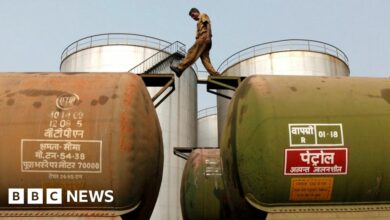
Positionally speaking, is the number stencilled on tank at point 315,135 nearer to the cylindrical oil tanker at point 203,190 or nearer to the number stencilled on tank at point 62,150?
the number stencilled on tank at point 62,150

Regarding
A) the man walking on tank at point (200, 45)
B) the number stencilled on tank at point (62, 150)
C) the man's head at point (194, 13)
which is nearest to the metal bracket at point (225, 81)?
the man walking on tank at point (200, 45)

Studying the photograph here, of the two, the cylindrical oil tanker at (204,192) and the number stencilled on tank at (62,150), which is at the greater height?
the number stencilled on tank at (62,150)

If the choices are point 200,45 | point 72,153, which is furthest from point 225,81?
point 72,153

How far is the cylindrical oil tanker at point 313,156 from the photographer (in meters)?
5.70

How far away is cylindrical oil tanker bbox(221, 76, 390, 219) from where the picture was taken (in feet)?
18.7

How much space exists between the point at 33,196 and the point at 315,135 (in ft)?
13.1

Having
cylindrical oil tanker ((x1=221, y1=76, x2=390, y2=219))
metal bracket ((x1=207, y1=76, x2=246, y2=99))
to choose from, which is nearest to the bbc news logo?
cylindrical oil tanker ((x1=221, y1=76, x2=390, y2=219))

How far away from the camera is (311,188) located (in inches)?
225

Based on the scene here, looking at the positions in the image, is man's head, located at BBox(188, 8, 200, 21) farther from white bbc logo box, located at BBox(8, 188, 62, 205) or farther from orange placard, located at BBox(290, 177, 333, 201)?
white bbc logo box, located at BBox(8, 188, 62, 205)

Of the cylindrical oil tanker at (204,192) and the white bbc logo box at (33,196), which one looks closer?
the white bbc logo box at (33,196)

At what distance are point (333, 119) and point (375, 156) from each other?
76 cm

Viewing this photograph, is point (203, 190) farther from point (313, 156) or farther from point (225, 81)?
point (313, 156)

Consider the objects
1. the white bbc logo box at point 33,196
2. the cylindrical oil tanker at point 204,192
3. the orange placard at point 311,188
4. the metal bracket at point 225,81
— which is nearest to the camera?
the white bbc logo box at point 33,196

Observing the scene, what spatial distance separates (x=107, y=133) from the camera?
18.8 ft
